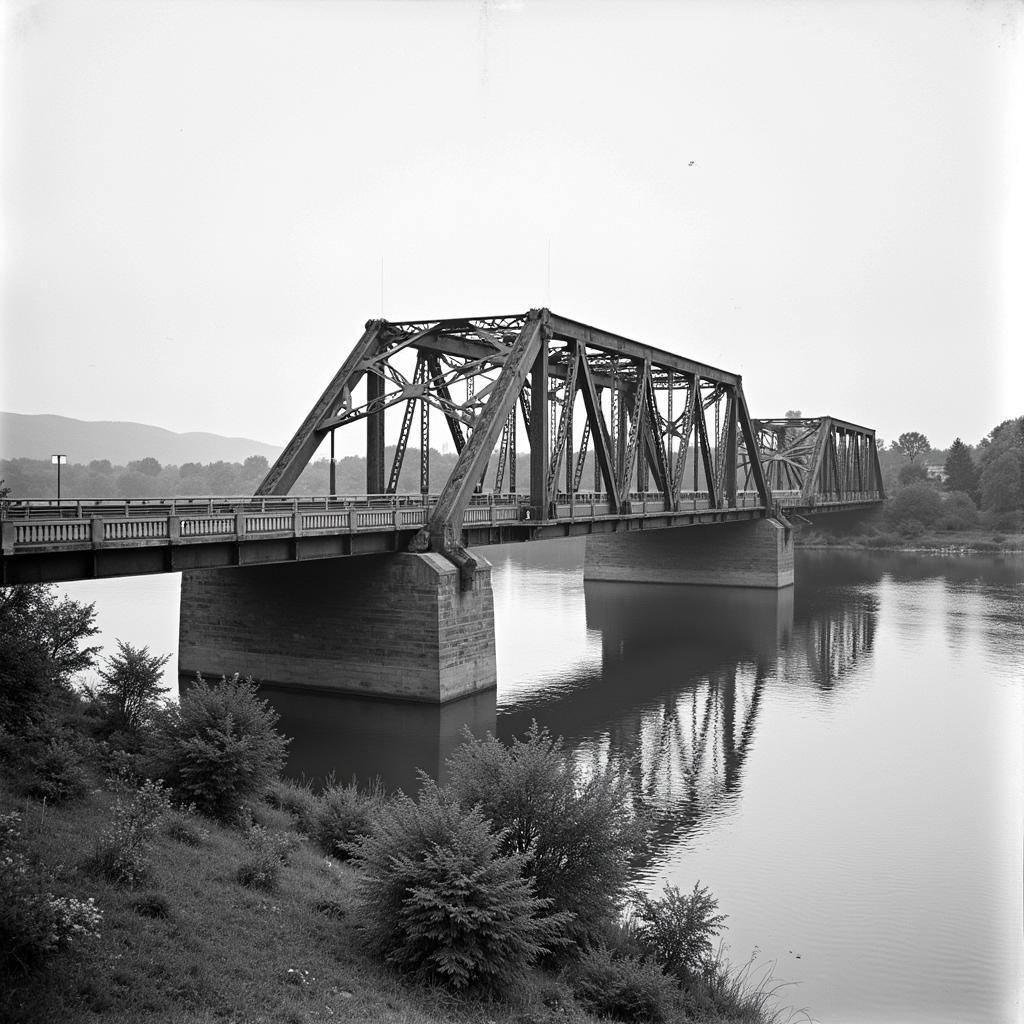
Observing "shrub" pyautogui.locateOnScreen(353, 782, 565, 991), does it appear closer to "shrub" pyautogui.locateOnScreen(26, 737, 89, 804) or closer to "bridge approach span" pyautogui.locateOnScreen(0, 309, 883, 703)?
"shrub" pyautogui.locateOnScreen(26, 737, 89, 804)

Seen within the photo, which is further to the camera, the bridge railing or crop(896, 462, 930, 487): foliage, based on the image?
crop(896, 462, 930, 487): foliage

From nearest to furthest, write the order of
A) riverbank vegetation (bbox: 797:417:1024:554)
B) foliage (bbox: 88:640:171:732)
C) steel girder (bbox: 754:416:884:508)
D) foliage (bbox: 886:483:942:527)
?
1. foliage (bbox: 88:640:171:732)
2. steel girder (bbox: 754:416:884:508)
3. riverbank vegetation (bbox: 797:417:1024:554)
4. foliage (bbox: 886:483:942:527)

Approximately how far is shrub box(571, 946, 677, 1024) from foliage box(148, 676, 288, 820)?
6670 millimetres

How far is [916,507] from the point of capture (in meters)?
111

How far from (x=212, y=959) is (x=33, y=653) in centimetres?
869

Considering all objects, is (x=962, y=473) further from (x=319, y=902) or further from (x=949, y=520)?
(x=319, y=902)

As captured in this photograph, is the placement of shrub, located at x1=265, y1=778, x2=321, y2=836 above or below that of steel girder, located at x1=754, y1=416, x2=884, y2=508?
below

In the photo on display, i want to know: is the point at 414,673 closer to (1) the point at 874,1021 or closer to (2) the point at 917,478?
(1) the point at 874,1021

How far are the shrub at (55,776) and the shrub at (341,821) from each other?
12.3 ft

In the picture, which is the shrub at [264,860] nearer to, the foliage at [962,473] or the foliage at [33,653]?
the foliage at [33,653]

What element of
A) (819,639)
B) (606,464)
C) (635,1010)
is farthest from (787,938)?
(819,639)

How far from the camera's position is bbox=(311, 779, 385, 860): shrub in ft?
50.0

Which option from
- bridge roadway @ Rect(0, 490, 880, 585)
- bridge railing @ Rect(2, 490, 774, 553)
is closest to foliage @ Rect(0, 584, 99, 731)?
bridge roadway @ Rect(0, 490, 880, 585)

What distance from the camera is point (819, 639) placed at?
45781mm
